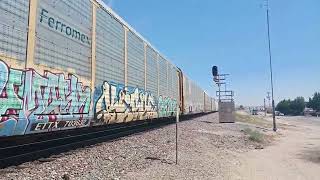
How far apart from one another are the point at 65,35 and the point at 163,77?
13.4 m

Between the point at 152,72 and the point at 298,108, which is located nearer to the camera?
the point at 152,72

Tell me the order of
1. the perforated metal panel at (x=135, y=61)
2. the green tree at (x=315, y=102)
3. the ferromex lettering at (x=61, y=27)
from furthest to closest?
the green tree at (x=315, y=102) < the perforated metal panel at (x=135, y=61) < the ferromex lettering at (x=61, y=27)

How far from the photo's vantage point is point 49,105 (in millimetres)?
8031

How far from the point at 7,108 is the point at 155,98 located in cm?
1265

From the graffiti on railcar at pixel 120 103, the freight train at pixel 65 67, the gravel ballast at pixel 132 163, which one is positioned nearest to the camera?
the freight train at pixel 65 67

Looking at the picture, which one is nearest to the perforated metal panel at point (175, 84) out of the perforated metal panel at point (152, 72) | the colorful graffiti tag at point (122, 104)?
the perforated metal panel at point (152, 72)

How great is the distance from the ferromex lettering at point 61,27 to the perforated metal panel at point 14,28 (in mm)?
721

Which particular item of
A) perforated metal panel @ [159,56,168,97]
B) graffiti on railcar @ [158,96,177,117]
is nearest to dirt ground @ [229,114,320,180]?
graffiti on railcar @ [158,96,177,117]

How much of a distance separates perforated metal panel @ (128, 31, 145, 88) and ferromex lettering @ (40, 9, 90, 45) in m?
4.30

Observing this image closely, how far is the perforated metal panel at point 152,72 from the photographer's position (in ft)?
59.2

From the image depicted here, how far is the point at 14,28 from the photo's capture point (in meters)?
6.97

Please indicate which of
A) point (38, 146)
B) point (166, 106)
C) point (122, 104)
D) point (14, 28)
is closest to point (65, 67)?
point (14, 28)

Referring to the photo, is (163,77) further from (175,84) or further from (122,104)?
(122,104)

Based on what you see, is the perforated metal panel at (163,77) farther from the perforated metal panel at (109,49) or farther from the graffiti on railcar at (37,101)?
the graffiti on railcar at (37,101)
